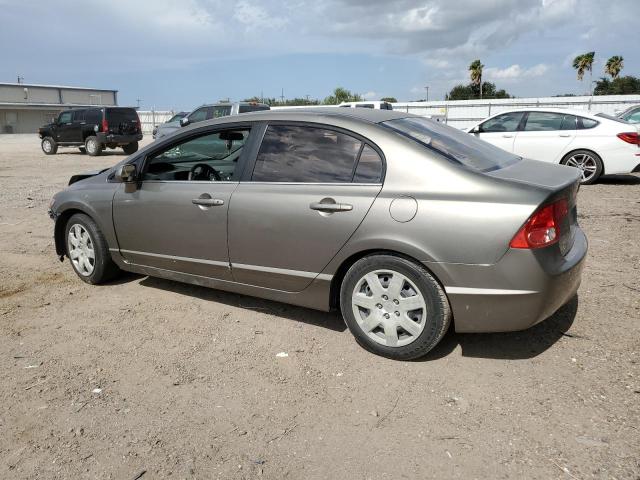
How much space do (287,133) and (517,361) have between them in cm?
229

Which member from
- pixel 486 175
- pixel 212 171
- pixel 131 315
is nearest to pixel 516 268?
pixel 486 175

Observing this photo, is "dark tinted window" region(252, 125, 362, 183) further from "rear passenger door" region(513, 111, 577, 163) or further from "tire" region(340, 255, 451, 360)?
"rear passenger door" region(513, 111, 577, 163)

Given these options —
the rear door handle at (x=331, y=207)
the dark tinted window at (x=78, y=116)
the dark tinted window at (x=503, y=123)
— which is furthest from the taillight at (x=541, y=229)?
the dark tinted window at (x=78, y=116)

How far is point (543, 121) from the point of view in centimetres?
A: 1073

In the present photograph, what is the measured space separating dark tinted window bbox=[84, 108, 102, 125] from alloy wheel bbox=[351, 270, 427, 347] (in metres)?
20.3

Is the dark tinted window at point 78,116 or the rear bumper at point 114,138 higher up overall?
the dark tinted window at point 78,116

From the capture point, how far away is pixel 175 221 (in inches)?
171

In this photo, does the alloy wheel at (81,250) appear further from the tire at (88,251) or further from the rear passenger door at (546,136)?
the rear passenger door at (546,136)

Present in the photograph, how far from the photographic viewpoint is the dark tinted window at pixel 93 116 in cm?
2102

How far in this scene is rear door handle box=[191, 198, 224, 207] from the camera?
407cm

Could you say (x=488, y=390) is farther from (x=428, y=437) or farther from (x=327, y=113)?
(x=327, y=113)

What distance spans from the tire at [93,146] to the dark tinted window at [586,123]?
57.8 feet

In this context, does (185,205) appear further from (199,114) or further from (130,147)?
(130,147)

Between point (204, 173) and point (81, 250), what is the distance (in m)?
1.67
